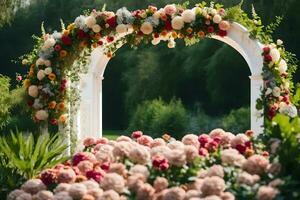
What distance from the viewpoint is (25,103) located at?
876 centimetres

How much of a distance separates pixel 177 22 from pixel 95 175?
13.3ft

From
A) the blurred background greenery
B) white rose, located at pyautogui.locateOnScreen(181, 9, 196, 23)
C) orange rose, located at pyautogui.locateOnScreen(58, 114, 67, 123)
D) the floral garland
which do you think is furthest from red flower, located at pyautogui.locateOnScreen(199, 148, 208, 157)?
the blurred background greenery

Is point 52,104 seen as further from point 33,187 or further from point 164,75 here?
point 164,75

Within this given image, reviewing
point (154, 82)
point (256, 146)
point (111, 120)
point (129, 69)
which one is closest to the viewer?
point (256, 146)

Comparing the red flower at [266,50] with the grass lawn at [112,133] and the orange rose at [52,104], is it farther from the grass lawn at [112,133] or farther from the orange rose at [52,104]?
the grass lawn at [112,133]

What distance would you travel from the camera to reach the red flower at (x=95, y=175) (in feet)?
15.5

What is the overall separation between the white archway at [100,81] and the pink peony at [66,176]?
4218 millimetres

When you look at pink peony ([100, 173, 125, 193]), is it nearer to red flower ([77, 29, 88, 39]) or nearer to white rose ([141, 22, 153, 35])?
white rose ([141, 22, 153, 35])

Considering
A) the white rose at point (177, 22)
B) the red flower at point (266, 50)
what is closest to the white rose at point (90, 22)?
the white rose at point (177, 22)

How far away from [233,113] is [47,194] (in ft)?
62.2

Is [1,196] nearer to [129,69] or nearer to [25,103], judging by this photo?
[25,103]

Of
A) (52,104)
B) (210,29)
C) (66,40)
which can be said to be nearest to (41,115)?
(52,104)

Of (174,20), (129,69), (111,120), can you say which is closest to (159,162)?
(174,20)

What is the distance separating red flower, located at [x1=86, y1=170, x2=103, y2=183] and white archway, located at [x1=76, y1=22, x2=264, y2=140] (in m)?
4.08
